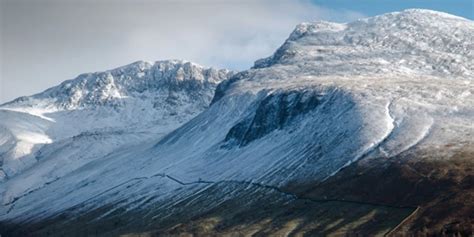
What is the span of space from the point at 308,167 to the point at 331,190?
73.7ft

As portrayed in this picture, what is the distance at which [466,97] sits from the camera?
181250 millimetres

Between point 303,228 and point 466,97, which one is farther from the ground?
point 466,97

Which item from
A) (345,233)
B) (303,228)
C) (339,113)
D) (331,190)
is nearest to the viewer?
(345,233)

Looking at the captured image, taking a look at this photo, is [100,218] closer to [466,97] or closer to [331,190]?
[331,190]

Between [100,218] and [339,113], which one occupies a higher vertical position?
[339,113]

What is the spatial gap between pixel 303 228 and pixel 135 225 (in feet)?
194

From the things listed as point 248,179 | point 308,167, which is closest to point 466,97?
point 308,167

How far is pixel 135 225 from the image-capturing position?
171 meters

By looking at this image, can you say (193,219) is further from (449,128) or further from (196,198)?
(449,128)

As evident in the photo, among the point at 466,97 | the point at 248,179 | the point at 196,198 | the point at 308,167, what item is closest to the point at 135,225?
the point at 196,198

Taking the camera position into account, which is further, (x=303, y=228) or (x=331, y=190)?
(x=331, y=190)

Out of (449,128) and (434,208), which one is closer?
(434,208)

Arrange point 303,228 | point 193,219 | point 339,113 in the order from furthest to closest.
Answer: point 339,113 < point 193,219 < point 303,228

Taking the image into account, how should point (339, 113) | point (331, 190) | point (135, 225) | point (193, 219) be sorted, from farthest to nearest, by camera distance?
point (339, 113) → point (135, 225) → point (193, 219) → point (331, 190)
